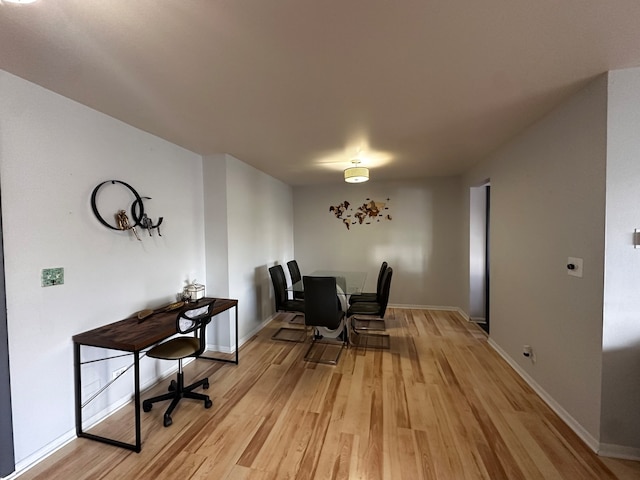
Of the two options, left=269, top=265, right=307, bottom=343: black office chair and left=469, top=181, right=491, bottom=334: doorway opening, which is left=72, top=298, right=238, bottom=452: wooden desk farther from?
left=469, top=181, right=491, bottom=334: doorway opening

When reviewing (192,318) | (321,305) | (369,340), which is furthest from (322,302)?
(192,318)

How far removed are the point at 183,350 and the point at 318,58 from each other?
230cm

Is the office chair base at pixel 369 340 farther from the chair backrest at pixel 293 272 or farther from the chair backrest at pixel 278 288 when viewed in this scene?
the chair backrest at pixel 293 272

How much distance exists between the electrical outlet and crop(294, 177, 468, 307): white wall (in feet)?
12.7

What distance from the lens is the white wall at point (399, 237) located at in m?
4.64

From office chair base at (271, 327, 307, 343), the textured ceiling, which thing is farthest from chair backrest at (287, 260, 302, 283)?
the textured ceiling

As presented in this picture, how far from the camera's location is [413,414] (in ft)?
6.67

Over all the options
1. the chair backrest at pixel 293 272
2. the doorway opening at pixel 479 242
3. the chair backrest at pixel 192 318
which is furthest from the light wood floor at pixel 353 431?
the chair backrest at pixel 293 272

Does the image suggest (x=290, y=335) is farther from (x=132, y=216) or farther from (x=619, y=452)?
(x=619, y=452)

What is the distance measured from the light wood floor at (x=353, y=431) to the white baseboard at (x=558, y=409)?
45 millimetres

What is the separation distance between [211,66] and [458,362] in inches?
136

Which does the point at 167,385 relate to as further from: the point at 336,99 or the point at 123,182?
the point at 336,99

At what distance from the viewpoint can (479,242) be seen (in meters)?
3.94

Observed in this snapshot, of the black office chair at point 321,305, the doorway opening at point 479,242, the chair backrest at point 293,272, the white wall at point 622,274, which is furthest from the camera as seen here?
the chair backrest at point 293,272
